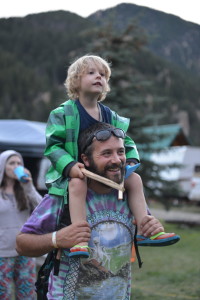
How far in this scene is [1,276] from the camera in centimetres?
522

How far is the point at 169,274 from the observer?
9.66 meters

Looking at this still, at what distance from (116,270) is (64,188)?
520 mm

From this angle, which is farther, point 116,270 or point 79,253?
point 116,270

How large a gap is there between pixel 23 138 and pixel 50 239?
7.60m

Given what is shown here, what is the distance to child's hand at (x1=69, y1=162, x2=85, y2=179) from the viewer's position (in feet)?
9.33

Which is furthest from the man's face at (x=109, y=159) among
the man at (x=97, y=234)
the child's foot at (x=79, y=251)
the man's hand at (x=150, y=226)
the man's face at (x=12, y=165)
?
the man's face at (x=12, y=165)

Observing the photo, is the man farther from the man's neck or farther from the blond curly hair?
the blond curly hair

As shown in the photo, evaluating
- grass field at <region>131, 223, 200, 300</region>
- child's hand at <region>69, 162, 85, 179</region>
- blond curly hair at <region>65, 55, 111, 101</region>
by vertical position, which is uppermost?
blond curly hair at <region>65, 55, 111, 101</region>

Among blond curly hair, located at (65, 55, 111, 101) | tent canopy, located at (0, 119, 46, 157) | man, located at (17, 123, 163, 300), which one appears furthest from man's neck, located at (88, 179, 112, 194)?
tent canopy, located at (0, 119, 46, 157)

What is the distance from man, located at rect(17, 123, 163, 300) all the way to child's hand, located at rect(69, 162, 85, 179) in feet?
0.24

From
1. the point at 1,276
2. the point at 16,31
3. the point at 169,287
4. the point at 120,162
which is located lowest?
the point at 169,287

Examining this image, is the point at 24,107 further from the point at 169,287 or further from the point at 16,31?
the point at 169,287

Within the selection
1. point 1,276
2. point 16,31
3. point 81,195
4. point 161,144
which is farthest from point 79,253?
point 16,31

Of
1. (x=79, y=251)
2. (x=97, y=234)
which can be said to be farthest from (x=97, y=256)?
(x=79, y=251)
